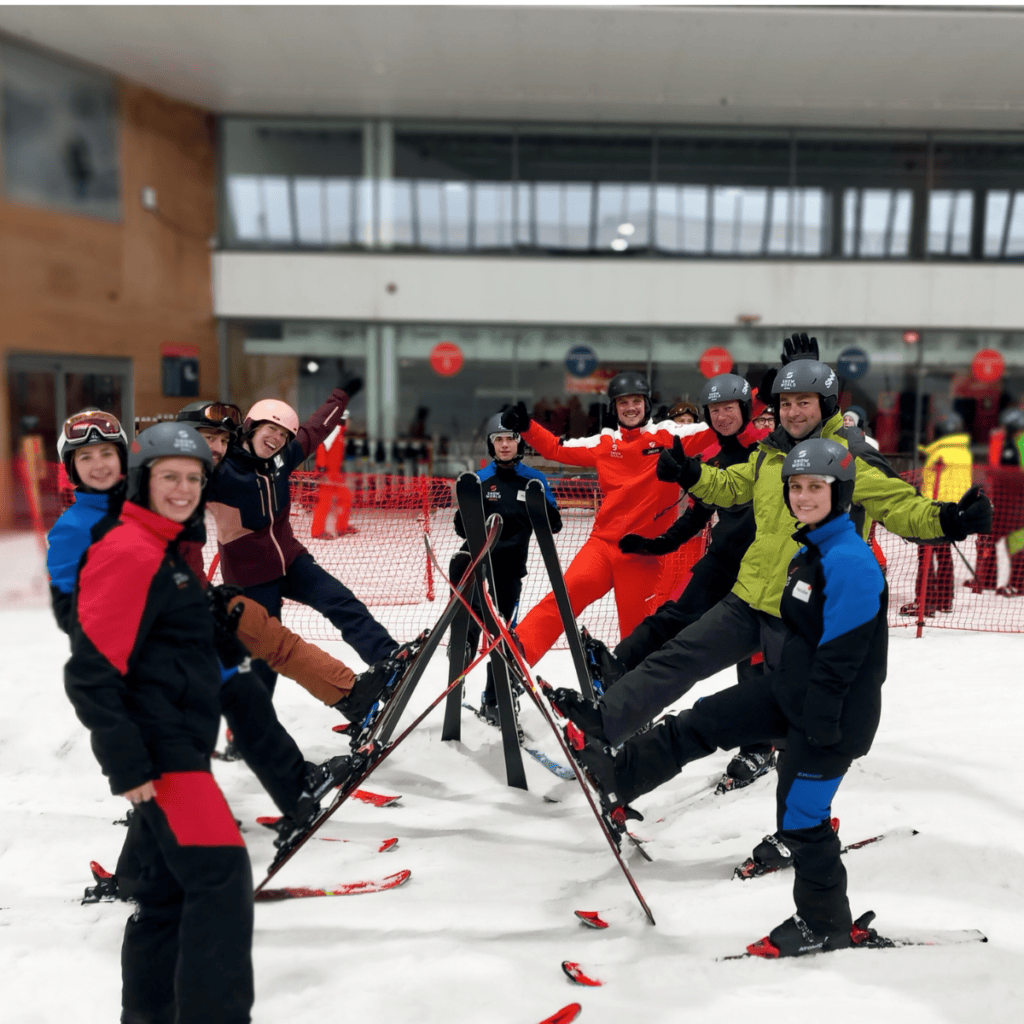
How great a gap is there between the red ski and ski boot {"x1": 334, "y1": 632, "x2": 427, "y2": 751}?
0.63 meters

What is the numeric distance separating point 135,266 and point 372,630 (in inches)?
462

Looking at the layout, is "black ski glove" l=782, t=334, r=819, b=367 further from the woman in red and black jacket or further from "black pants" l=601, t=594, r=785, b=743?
the woman in red and black jacket

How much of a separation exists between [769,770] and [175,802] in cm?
322

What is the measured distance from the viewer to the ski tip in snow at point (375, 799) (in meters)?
4.26

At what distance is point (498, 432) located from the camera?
4.95m

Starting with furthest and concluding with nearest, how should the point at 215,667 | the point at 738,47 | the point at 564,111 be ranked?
the point at 564,111 < the point at 738,47 < the point at 215,667

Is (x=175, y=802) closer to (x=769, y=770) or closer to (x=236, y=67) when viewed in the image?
(x=769, y=770)

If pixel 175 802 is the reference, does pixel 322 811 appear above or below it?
below

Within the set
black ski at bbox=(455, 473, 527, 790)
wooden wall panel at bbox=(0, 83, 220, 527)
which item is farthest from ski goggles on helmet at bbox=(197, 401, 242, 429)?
wooden wall panel at bbox=(0, 83, 220, 527)

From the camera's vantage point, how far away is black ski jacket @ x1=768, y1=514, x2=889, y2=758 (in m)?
2.67

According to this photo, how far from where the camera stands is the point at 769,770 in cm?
435

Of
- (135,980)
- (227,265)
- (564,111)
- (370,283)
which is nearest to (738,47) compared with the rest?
Answer: (564,111)

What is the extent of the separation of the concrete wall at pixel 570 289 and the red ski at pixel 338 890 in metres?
12.4

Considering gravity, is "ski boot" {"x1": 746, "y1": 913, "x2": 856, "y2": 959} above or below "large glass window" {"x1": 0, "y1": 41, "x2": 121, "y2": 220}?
below
